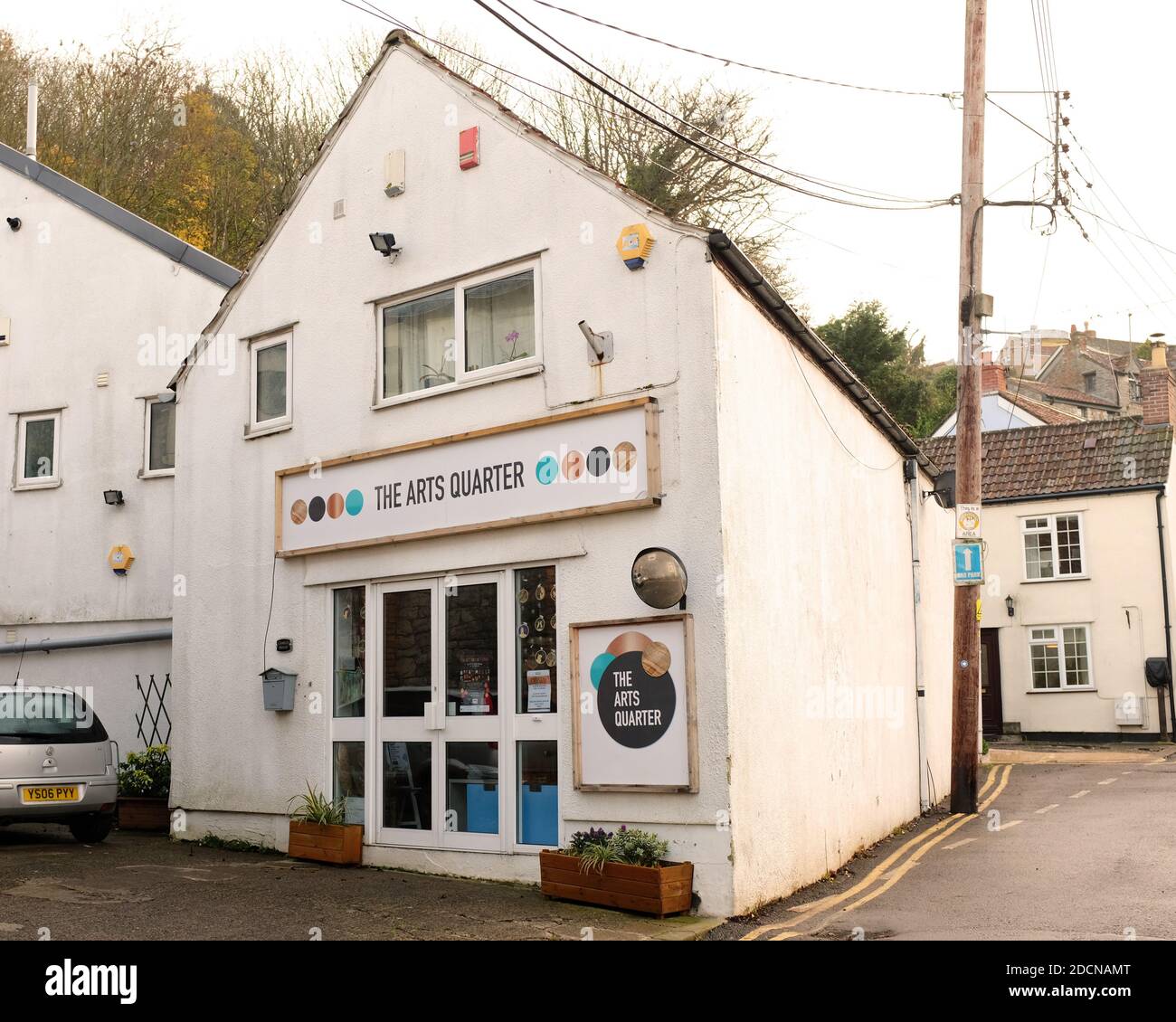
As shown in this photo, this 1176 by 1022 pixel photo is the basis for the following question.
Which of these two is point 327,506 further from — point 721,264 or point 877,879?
point 877,879

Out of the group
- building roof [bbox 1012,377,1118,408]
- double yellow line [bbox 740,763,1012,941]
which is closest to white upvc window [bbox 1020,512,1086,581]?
double yellow line [bbox 740,763,1012,941]

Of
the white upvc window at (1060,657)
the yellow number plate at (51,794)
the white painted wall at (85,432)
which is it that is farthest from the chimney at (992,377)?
the yellow number plate at (51,794)

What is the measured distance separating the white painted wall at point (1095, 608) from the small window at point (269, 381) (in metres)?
21.9

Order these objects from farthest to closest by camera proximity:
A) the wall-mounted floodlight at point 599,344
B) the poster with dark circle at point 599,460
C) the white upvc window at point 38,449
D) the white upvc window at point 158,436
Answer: the white upvc window at point 38,449
the white upvc window at point 158,436
the wall-mounted floodlight at point 599,344
the poster with dark circle at point 599,460

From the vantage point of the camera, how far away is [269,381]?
1298cm

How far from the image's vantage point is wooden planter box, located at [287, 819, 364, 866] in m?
11.0

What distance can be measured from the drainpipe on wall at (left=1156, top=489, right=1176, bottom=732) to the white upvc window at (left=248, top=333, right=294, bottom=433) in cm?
2232

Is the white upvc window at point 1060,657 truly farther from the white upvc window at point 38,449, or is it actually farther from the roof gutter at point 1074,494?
the white upvc window at point 38,449

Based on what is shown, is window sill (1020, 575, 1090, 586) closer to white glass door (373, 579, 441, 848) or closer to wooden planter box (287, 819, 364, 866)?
white glass door (373, 579, 441, 848)

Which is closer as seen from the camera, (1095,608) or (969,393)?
(969,393)

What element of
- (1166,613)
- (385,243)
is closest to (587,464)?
(385,243)

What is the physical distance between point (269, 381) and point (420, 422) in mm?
2608

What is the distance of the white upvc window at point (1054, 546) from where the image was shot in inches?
1151
